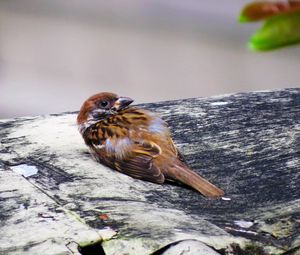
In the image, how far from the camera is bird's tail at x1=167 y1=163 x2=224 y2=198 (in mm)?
3275

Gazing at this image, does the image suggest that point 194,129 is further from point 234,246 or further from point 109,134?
point 234,246

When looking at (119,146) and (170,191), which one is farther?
(119,146)

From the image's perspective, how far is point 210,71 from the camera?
1107cm


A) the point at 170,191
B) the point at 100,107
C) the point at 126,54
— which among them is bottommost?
the point at 170,191

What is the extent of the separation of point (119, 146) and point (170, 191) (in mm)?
443

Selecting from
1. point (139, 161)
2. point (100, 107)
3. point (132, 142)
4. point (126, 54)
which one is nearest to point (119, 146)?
point (132, 142)

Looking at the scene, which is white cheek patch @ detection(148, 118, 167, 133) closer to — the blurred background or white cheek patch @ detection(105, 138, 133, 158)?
white cheek patch @ detection(105, 138, 133, 158)

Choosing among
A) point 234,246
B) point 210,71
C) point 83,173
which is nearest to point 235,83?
point 210,71

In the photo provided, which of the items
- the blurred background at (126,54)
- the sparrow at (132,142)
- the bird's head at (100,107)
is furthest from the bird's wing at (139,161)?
the blurred background at (126,54)

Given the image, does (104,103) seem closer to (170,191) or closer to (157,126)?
(157,126)

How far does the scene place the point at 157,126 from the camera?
387cm

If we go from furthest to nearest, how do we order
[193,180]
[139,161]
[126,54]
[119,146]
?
[126,54]
[119,146]
[139,161]
[193,180]

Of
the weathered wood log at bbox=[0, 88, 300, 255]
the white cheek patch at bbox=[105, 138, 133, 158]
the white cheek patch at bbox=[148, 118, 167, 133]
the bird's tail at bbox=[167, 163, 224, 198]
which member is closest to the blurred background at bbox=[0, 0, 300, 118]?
the weathered wood log at bbox=[0, 88, 300, 255]

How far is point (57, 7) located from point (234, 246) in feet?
30.9
